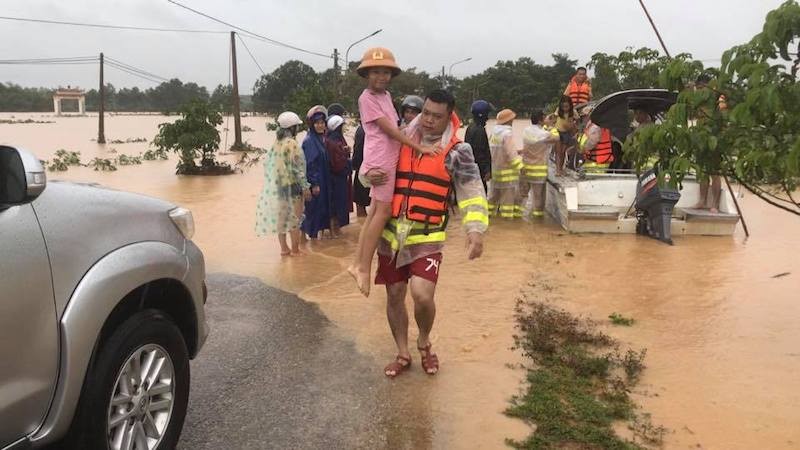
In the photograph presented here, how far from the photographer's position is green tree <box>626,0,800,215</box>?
9.69 ft

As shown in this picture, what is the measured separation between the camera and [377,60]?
4.16m

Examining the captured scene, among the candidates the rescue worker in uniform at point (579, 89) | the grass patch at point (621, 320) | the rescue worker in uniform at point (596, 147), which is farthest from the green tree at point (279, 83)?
the grass patch at point (621, 320)

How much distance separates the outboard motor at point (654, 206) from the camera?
8.66 metres

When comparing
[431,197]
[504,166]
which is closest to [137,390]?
[431,197]

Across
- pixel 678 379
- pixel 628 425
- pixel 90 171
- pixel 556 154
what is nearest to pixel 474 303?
pixel 678 379

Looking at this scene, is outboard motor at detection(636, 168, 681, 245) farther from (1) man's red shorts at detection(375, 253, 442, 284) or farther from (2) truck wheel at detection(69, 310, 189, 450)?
(2) truck wheel at detection(69, 310, 189, 450)

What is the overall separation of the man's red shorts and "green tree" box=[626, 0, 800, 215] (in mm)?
1318

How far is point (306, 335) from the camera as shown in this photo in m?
5.14

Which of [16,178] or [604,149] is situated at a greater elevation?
[604,149]

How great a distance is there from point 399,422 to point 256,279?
3.50 metres

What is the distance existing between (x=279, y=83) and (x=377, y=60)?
7092 cm

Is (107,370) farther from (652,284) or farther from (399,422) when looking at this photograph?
(652,284)

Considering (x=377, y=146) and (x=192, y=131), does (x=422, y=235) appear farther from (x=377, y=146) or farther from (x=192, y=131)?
(x=192, y=131)

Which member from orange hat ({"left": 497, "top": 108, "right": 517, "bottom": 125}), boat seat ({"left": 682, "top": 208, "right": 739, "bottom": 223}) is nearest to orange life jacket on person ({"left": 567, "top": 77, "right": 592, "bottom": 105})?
orange hat ({"left": 497, "top": 108, "right": 517, "bottom": 125})
